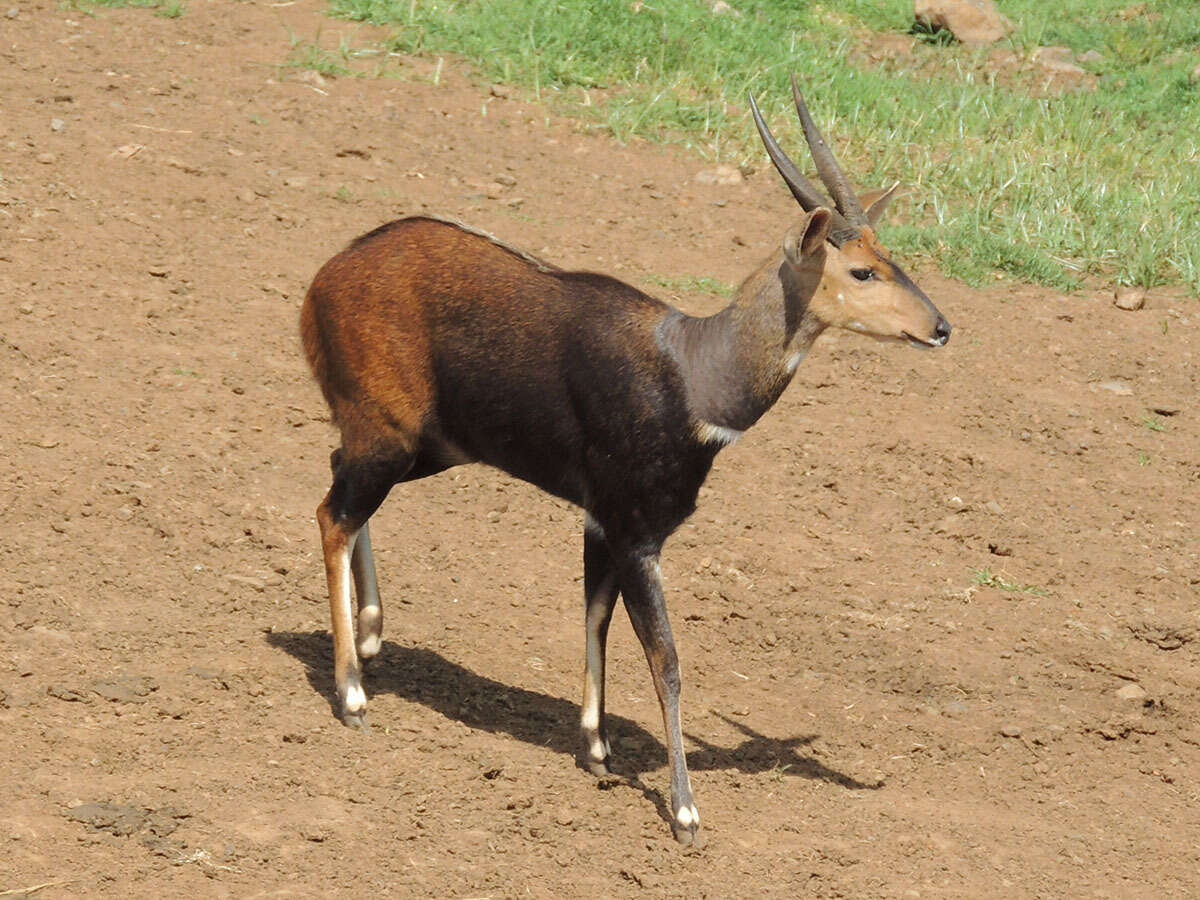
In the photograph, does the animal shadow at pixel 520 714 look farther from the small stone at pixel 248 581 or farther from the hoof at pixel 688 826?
the hoof at pixel 688 826

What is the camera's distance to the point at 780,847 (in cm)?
559

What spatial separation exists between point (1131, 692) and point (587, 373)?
117 inches

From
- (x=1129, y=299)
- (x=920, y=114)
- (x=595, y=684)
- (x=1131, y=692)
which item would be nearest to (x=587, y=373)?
(x=595, y=684)

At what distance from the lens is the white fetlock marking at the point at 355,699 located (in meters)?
6.00

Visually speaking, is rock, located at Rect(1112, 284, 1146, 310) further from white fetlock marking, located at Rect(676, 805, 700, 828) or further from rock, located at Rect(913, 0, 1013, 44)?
white fetlock marking, located at Rect(676, 805, 700, 828)

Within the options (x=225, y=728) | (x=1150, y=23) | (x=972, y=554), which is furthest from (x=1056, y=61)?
(x=225, y=728)

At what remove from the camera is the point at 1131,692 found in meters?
6.99

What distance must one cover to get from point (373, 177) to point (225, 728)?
533cm

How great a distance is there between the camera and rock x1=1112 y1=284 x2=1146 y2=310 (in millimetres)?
10211

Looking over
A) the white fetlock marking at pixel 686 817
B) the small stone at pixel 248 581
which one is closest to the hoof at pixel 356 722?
the small stone at pixel 248 581

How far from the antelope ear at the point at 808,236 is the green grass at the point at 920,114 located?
5.32m

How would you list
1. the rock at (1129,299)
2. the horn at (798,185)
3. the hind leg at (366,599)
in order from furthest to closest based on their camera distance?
the rock at (1129,299) < the hind leg at (366,599) < the horn at (798,185)

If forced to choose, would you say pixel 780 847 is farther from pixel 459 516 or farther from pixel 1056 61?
pixel 1056 61

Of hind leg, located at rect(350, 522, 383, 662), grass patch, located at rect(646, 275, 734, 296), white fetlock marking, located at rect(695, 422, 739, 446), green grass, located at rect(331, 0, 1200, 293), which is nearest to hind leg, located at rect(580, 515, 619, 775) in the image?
white fetlock marking, located at rect(695, 422, 739, 446)
